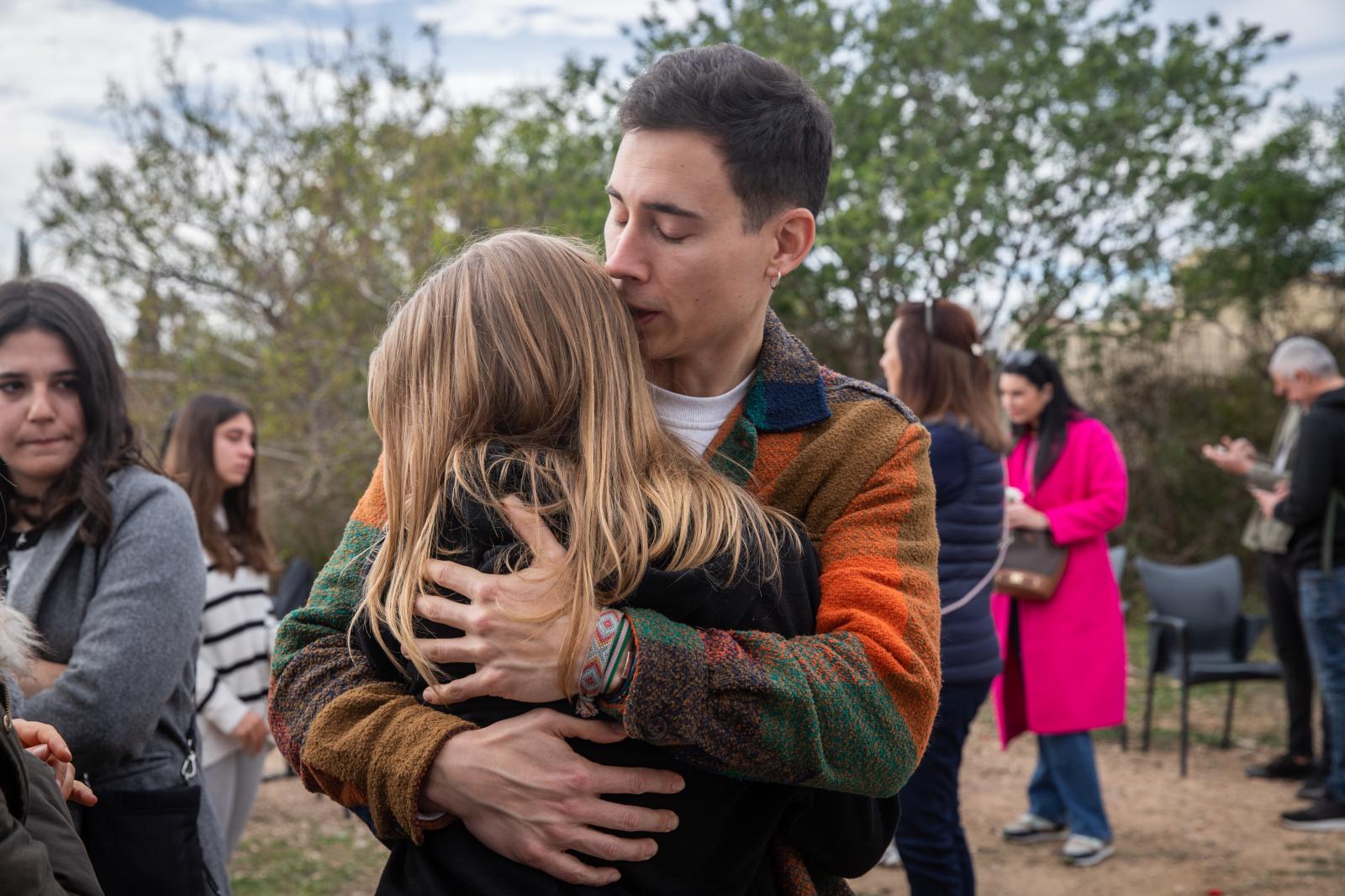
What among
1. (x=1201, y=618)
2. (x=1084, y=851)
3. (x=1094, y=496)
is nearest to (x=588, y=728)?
(x=1094, y=496)

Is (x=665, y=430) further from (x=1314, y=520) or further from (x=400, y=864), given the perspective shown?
(x=1314, y=520)

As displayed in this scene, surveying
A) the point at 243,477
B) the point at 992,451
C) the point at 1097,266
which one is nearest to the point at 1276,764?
the point at 992,451

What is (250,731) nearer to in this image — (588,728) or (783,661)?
(588,728)

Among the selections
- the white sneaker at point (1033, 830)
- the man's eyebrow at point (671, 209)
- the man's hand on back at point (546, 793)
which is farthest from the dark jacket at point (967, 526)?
the man's hand on back at point (546, 793)

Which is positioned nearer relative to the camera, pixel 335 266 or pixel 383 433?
pixel 383 433

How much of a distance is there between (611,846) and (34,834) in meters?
0.67

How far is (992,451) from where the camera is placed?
4.18m

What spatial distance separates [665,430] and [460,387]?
12.0 inches

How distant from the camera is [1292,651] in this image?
21.2 ft

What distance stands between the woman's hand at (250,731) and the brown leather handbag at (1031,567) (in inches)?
121

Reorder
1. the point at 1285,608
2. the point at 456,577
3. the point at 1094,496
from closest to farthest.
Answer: the point at 456,577 < the point at 1094,496 < the point at 1285,608

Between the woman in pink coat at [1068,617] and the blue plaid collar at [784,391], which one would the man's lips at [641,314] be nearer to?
the blue plaid collar at [784,391]

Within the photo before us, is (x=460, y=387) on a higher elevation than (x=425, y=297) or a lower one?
lower

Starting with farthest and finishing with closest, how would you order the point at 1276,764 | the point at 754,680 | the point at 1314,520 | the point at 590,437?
the point at 1276,764
the point at 1314,520
the point at 590,437
the point at 754,680
